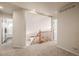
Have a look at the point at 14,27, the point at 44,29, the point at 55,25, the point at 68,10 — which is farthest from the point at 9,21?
the point at 68,10

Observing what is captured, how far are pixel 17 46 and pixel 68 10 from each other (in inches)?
90.1

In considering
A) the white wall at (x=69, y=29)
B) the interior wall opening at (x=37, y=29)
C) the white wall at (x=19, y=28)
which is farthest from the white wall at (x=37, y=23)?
the white wall at (x=69, y=29)

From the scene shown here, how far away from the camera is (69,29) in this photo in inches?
178

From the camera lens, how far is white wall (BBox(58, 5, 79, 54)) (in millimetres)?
4074

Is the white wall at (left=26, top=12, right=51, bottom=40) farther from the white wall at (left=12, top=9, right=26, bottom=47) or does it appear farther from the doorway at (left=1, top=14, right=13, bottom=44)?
the doorway at (left=1, top=14, right=13, bottom=44)

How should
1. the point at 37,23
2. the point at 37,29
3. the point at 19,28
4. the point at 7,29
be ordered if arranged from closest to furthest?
the point at 37,23 → the point at 7,29 → the point at 37,29 → the point at 19,28

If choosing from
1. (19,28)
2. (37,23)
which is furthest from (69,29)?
(19,28)

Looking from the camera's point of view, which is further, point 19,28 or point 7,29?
point 19,28

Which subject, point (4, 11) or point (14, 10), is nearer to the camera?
point (4, 11)

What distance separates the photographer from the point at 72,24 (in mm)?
4320

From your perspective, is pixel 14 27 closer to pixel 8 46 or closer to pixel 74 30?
pixel 8 46

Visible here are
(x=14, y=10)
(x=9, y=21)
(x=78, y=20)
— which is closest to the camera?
(x=78, y=20)

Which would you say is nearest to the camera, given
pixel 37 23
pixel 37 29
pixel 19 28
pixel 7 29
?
pixel 37 23

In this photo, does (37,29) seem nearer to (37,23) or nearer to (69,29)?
(37,23)
